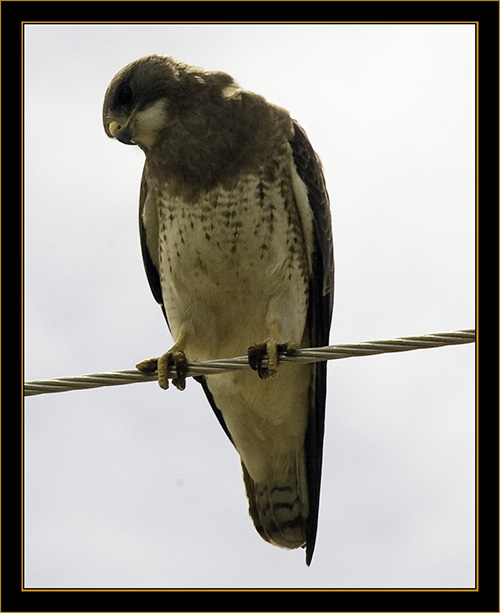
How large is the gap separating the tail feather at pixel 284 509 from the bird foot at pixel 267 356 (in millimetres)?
1363

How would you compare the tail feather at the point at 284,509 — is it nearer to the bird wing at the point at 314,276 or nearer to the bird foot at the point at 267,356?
the bird wing at the point at 314,276

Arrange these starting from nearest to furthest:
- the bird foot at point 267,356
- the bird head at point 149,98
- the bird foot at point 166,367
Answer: the bird foot at point 267,356
the bird foot at point 166,367
the bird head at point 149,98

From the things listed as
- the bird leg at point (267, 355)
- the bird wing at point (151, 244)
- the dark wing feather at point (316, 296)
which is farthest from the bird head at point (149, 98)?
the bird leg at point (267, 355)

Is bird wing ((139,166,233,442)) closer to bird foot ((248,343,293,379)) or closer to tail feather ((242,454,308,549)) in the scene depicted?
tail feather ((242,454,308,549))

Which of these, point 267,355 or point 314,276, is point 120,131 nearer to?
point 314,276

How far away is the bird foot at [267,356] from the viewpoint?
248 inches

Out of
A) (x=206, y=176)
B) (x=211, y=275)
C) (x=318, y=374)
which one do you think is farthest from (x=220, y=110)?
(x=318, y=374)

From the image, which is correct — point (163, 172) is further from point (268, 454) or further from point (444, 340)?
point (444, 340)

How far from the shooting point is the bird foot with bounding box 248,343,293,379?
20.6 feet

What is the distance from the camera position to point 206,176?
6.61m

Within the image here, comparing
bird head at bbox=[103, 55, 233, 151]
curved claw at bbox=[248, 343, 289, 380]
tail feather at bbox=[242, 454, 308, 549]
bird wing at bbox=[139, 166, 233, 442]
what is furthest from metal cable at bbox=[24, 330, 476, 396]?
tail feather at bbox=[242, 454, 308, 549]

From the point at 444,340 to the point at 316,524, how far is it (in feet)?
8.90

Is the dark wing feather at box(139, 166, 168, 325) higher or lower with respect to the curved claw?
higher

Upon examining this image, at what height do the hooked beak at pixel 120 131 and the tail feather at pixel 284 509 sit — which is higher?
the hooked beak at pixel 120 131
